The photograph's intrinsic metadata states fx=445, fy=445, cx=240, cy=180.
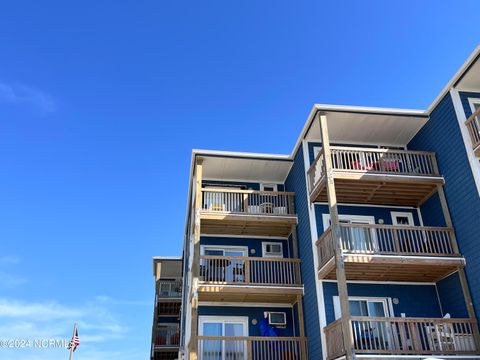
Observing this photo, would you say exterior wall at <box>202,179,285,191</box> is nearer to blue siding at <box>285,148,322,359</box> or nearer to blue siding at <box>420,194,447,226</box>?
blue siding at <box>285,148,322,359</box>

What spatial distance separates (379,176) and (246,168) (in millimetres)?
6709

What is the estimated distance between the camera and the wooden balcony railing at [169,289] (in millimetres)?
38594

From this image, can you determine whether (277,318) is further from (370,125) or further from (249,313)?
(370,125)

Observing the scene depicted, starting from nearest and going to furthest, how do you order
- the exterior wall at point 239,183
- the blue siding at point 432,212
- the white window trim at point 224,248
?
the blue siding at point 432,212
the white window trim at point 224,248
the exterior wall at point 239,183

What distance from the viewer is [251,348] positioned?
16.1m

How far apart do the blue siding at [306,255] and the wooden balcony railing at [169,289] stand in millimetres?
21860

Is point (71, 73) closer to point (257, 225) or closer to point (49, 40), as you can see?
point (49, 40)

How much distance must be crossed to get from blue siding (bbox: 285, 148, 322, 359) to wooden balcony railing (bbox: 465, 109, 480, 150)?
21.0 feet

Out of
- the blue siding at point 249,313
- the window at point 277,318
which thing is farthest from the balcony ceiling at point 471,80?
the window at point 277,318

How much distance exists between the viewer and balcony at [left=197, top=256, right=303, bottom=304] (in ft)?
55.2

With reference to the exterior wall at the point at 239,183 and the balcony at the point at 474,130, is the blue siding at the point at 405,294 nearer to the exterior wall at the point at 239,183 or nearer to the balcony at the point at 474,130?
the balcony at the point at 474,130

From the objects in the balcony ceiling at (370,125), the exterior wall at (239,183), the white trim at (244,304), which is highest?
the exterior wall at (239,183)

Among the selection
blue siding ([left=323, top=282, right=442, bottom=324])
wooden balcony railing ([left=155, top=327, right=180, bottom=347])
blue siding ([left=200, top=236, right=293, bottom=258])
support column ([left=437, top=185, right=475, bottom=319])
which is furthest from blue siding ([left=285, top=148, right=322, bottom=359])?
wooden balcony railing ([left=155, top=327, right=180, bottom=347])

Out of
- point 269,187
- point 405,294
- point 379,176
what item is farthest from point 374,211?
point 269,187
